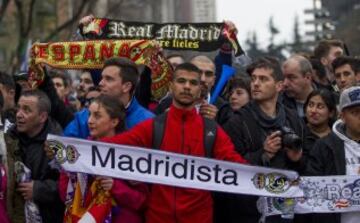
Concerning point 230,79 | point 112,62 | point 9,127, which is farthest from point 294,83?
point 9,127

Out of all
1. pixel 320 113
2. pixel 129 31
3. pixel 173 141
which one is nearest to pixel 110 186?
pixel 173 141

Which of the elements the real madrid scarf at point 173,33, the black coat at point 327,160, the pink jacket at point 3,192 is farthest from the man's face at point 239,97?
the pink jacket at point 3,192

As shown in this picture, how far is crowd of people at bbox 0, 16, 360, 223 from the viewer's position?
236 inches

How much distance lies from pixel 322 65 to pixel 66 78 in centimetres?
325

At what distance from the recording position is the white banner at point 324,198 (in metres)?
6.18

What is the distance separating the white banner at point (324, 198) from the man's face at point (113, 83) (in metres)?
1.50

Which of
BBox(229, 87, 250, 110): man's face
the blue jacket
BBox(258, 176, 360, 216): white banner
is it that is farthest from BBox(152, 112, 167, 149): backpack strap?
BBox(229, 87, 250, 110): man's face

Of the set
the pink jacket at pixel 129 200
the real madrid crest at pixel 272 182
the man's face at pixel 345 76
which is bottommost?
the pink jacket at pixel 129 200

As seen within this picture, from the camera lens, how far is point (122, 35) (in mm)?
8336

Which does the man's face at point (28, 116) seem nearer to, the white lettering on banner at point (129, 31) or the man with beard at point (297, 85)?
the white lettering on banner at point (129, 31)

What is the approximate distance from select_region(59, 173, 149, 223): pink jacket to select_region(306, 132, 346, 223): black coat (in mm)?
1333

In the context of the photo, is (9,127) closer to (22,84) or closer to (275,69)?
(22,84)

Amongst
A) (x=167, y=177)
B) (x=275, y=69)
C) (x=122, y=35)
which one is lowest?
(x=167, y=177)

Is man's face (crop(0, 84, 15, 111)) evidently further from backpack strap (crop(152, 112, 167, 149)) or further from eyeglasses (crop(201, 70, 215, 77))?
backpack strap (crop(152, 112, 167, 149))
